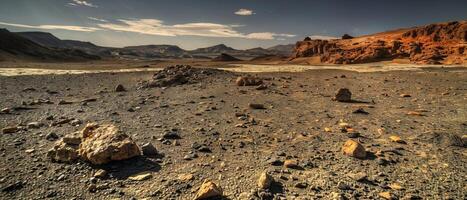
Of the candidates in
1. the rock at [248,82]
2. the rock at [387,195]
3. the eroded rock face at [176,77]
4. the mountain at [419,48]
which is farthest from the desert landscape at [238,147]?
the mountain at [419,48]

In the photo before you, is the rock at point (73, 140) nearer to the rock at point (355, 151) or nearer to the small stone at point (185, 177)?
the small stone at point (185, 177)

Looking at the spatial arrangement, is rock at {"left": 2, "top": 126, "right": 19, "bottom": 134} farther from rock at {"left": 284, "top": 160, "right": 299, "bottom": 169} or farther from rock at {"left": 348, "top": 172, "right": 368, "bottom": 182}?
rock at {"left": 348, "top": 172, "right": 368, "bottom": 182}

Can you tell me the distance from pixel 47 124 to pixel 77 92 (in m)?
7.94

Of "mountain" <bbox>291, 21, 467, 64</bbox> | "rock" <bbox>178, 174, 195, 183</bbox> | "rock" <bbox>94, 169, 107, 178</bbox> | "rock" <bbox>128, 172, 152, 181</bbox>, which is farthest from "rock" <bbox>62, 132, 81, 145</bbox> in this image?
"mountain" <bbox>291, 21, 467, 64</bbox>

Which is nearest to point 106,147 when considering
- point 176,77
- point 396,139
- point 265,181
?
point 265,181

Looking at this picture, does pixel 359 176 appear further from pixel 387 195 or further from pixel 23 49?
pixel 23 49

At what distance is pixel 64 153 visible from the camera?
5691 millimetres

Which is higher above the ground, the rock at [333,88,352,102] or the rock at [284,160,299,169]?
the rock at [333,88,352,102]

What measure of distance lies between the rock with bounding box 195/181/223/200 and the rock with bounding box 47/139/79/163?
2637 millimetres

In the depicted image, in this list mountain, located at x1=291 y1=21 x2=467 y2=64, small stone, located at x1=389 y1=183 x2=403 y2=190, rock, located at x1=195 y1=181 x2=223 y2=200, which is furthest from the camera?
mountain, located at x1=291 y1=21 x2=467 y2=64

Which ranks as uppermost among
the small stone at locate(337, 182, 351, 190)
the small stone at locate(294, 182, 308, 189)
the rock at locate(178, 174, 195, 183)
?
the small stone at locate(337, 182, 351, 190)

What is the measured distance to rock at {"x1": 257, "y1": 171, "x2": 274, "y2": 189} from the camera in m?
4.66

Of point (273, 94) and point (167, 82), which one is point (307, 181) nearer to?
point (273, 94)

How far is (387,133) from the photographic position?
7430 millimetres
